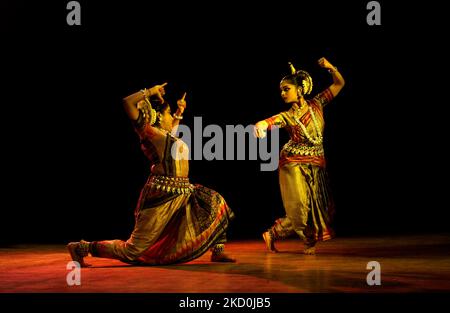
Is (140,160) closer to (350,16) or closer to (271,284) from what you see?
(350,16)

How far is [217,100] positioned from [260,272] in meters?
3.75

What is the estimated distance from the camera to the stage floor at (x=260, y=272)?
3.39 metres

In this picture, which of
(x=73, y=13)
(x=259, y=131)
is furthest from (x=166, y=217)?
(x=73, y=13)

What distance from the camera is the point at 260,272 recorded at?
407 cm

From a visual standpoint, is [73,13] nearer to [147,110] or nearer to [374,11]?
[147,110]

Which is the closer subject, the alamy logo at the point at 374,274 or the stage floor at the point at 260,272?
the stage floor at the point at 260,272

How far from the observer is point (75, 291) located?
3.31 m

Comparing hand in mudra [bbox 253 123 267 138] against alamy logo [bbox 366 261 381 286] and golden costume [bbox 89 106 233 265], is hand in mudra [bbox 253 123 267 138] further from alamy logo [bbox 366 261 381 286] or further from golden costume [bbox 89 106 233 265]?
alamy logo [bbox 366 261 381 286]

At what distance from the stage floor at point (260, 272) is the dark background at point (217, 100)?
1868mm

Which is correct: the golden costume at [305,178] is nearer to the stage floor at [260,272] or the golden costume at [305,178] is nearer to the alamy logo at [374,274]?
the stage floor at [260,272]

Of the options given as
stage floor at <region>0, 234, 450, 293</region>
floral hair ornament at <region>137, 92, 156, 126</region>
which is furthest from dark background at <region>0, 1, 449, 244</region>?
floral hair ornament at <region>137, 92, 156, 126</region>

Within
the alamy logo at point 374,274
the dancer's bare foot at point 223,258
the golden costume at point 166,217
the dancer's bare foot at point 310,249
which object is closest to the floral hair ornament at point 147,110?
the golden costume at point 166,217

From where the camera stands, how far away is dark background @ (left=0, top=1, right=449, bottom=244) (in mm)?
7035
